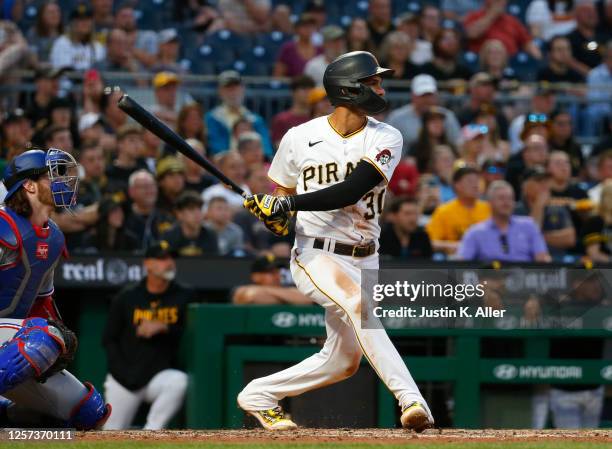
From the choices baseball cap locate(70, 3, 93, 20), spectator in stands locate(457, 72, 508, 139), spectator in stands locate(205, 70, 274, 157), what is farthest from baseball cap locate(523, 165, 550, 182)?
baseball cap locate(70, 3, 93, 20)

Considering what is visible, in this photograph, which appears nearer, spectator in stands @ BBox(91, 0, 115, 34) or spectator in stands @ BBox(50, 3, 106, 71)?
spectator in stands @ BBox(50, 3, 106, 71)

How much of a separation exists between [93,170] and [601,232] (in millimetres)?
4251

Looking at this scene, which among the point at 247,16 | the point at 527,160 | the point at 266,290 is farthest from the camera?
the point at 247,16

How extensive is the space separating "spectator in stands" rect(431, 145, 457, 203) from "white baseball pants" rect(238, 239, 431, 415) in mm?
Answer: 5334

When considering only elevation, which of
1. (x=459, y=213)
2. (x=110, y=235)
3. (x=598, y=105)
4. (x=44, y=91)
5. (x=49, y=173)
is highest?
(x=598, y=105)

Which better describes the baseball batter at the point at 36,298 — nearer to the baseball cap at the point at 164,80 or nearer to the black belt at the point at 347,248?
the black belt at the point at 347,248

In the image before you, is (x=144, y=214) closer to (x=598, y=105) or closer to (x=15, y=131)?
(x=15, y=131)

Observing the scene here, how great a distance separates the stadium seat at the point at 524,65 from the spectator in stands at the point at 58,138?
5.75 m

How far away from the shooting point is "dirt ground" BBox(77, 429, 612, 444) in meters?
6.21

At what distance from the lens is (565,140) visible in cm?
1288

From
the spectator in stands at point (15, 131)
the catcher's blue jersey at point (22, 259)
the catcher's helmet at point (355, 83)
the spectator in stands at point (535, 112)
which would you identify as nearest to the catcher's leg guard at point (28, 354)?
the catcher's blue jersey at point (22, 259)

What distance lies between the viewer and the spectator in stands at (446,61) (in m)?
13.6

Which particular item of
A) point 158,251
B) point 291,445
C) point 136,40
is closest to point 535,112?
point 136,40

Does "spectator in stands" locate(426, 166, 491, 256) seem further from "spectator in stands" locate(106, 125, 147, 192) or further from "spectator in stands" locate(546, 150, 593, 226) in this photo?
"spectator in stands" locate(106, 125, 147, 192)
